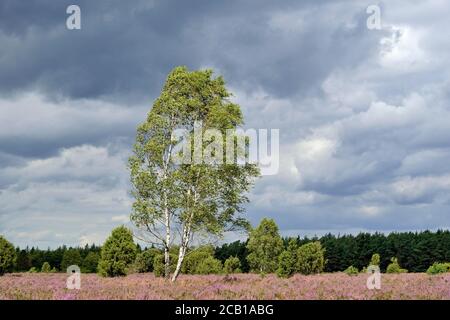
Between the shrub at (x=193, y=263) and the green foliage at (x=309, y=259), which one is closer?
the green foliage at (x=309, y=259)

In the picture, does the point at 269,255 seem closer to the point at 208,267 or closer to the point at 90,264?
the point at 208,267

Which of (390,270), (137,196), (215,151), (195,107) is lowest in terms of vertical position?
(390,270)

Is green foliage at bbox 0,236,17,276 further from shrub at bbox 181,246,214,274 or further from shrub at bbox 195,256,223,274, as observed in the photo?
shrub at bbox 195,256,223,274

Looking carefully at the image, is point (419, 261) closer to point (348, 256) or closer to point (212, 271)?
point (348, 256)

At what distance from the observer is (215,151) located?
27.0 meters

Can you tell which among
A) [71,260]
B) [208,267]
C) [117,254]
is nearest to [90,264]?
[71,260]

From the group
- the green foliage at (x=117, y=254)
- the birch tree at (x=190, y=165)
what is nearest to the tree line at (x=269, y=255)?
the green foliage at (x=117, y=254)

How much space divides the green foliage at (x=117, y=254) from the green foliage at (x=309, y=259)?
41.2ft

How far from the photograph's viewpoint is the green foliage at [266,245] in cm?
5591

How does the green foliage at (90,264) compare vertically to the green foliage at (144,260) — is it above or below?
below

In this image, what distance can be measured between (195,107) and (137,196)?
5.58 metres

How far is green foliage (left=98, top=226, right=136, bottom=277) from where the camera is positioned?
40000mm

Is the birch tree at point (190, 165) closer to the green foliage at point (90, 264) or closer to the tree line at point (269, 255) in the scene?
the tree line at point (269, 255)
